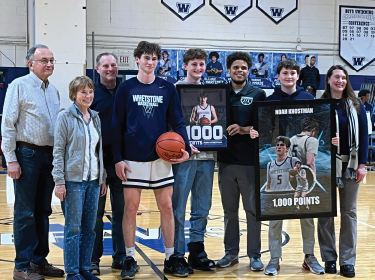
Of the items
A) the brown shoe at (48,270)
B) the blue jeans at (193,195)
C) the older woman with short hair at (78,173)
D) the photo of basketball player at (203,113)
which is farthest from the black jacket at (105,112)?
the brown shoe at (48,270)

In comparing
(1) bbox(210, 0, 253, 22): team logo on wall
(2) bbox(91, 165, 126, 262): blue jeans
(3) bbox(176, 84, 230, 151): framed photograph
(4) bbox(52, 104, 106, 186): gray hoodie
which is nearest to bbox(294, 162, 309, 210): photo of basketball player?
(3) bbox(176, 84, 230, 151): framed photograph

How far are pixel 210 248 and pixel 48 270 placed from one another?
A: 169 centimetres

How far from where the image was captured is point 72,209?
358 cm

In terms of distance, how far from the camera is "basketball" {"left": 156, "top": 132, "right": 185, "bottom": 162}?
381cm

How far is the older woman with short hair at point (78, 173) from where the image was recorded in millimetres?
3586

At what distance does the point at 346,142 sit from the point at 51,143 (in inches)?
95.1

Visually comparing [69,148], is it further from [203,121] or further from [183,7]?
[183,7]

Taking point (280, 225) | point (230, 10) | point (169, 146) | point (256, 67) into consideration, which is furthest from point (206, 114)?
point (230, 10)

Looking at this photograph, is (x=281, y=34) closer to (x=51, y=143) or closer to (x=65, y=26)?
(x=65, y=26)

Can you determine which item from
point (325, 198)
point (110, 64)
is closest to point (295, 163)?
point (325, 198)

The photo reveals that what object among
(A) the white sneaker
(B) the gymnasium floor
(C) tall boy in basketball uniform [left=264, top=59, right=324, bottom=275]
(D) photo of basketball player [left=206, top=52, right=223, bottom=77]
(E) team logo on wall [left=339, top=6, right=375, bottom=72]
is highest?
(E) team logo on wall [left=339, top=6, right=375, bottom=72]

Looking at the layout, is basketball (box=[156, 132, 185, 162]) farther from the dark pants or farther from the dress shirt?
the dress shirt

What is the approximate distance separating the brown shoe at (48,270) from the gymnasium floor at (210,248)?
0.72 ft

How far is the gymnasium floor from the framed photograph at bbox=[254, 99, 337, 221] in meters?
0.56
